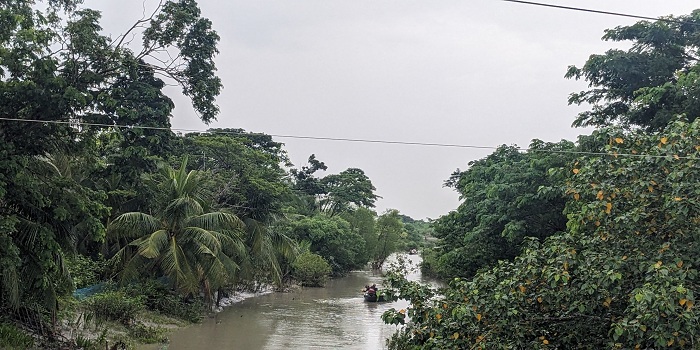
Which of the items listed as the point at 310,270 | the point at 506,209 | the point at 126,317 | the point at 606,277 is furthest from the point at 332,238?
the point at 606,277

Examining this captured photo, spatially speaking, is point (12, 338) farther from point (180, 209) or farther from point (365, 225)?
point (365, 225)

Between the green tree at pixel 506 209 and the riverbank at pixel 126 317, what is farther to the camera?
the green tree at pixel 506 209

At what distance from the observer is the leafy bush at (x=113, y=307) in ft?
42.8

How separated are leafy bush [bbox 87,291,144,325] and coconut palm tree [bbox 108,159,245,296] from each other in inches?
54.7

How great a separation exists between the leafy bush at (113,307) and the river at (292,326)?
1.23 m

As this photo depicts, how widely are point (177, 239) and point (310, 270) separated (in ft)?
46.2

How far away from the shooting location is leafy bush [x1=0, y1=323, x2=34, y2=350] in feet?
28.6

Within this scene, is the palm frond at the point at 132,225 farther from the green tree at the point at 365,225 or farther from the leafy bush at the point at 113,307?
the green tree at the point at 365,225

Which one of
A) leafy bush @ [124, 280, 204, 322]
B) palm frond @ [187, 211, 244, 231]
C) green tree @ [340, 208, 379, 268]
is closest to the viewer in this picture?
leafy bush @ [124, 280, 204, 322]

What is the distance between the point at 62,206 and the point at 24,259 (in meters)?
1.14

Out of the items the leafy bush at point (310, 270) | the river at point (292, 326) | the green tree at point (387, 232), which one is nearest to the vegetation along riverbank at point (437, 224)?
the river at point (292, 326)

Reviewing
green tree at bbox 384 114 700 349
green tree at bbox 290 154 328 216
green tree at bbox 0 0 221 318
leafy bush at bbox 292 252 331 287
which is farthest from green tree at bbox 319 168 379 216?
green tree at bbox 384 114 700 349

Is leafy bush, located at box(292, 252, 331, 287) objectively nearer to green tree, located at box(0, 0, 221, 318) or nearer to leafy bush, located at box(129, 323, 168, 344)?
A: leafy bush, located at box(129, 323, 168, 344)

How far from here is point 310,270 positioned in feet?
95.9
